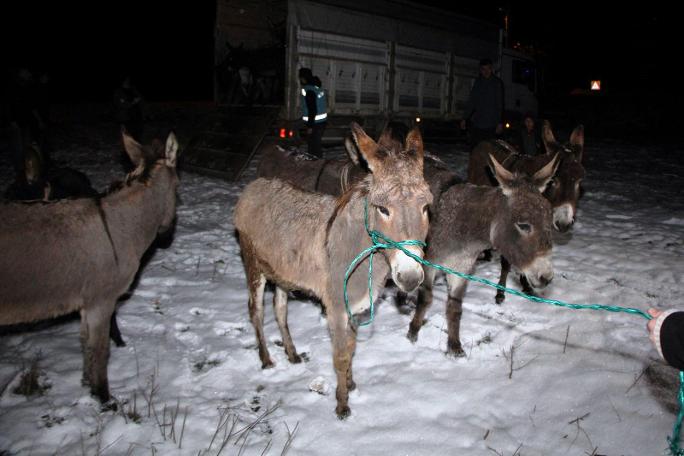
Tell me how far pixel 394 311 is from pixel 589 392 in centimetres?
209

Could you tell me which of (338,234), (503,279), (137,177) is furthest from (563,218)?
(137,177)

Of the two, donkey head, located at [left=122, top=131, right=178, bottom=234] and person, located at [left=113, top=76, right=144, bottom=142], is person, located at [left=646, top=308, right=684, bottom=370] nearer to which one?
donkey head, located at [left=122, top=131, right=178, bottom=234]

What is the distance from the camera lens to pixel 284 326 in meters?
4.00

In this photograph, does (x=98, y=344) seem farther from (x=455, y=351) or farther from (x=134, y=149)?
(x=455, y=351)

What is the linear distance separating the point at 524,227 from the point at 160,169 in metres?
3.34

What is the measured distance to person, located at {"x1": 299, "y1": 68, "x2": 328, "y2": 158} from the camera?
8883mm

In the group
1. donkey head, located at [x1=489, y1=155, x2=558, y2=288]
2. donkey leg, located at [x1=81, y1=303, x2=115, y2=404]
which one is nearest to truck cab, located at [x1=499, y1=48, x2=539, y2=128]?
donkey head, located at [x1=489, y1=155, x2=558, y2=288]

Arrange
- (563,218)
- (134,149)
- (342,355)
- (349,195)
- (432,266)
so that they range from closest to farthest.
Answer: (432,266) < (349,195) < (342,355) < (134,149) < (563,218)

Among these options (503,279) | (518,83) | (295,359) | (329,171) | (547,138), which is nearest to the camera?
(295,359)

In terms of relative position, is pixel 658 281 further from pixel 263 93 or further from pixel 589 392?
pixel 263 93

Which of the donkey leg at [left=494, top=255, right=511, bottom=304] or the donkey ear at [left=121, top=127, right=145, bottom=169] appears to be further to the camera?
the donkey leg at [left=494, top=255, right=511, bottom=304]

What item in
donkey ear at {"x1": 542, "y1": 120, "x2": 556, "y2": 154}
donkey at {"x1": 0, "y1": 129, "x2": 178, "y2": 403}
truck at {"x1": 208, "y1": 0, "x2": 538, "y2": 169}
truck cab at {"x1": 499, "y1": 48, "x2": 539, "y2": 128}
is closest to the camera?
donkey at {"x1": 0, "y1": 129, "x2": 178, "y2": 403}

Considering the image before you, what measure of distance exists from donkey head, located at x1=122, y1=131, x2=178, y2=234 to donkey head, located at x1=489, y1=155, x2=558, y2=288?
9.88 feet

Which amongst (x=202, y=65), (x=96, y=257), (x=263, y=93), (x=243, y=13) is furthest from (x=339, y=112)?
(x=202, y=65)
